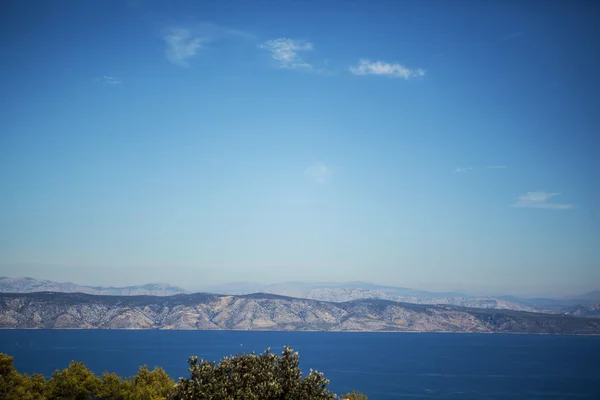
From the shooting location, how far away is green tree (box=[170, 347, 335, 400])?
32625mm

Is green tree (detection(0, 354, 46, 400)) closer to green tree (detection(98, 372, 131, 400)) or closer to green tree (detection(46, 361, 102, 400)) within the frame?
green tree (detection(46, 361, 102, 400))

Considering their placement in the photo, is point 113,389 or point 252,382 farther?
point 113,389

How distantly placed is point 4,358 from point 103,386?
14.9 metres

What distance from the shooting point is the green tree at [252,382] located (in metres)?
32.6

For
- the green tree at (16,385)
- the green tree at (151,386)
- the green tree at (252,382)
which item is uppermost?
the green tree at (252,382)

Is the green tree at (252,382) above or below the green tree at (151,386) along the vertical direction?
above

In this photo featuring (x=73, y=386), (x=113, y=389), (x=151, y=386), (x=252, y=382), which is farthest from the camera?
(x=151, y=386)

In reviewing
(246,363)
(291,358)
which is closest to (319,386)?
(291,358)

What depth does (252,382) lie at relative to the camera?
33.6 metres

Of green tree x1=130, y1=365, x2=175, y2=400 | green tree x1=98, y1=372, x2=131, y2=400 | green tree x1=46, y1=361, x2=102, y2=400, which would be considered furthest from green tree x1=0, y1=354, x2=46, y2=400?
green tree x1=130, y1=365, x2=175, y2=400

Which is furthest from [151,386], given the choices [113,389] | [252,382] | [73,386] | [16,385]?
[252,382]

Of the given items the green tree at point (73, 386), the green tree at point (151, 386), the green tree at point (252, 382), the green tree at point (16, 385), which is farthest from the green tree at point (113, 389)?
the green tree at point (252, 382)

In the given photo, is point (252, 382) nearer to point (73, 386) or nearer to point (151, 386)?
point (73, 386)

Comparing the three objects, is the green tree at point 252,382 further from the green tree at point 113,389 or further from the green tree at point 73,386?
the green tree at point 73,386
